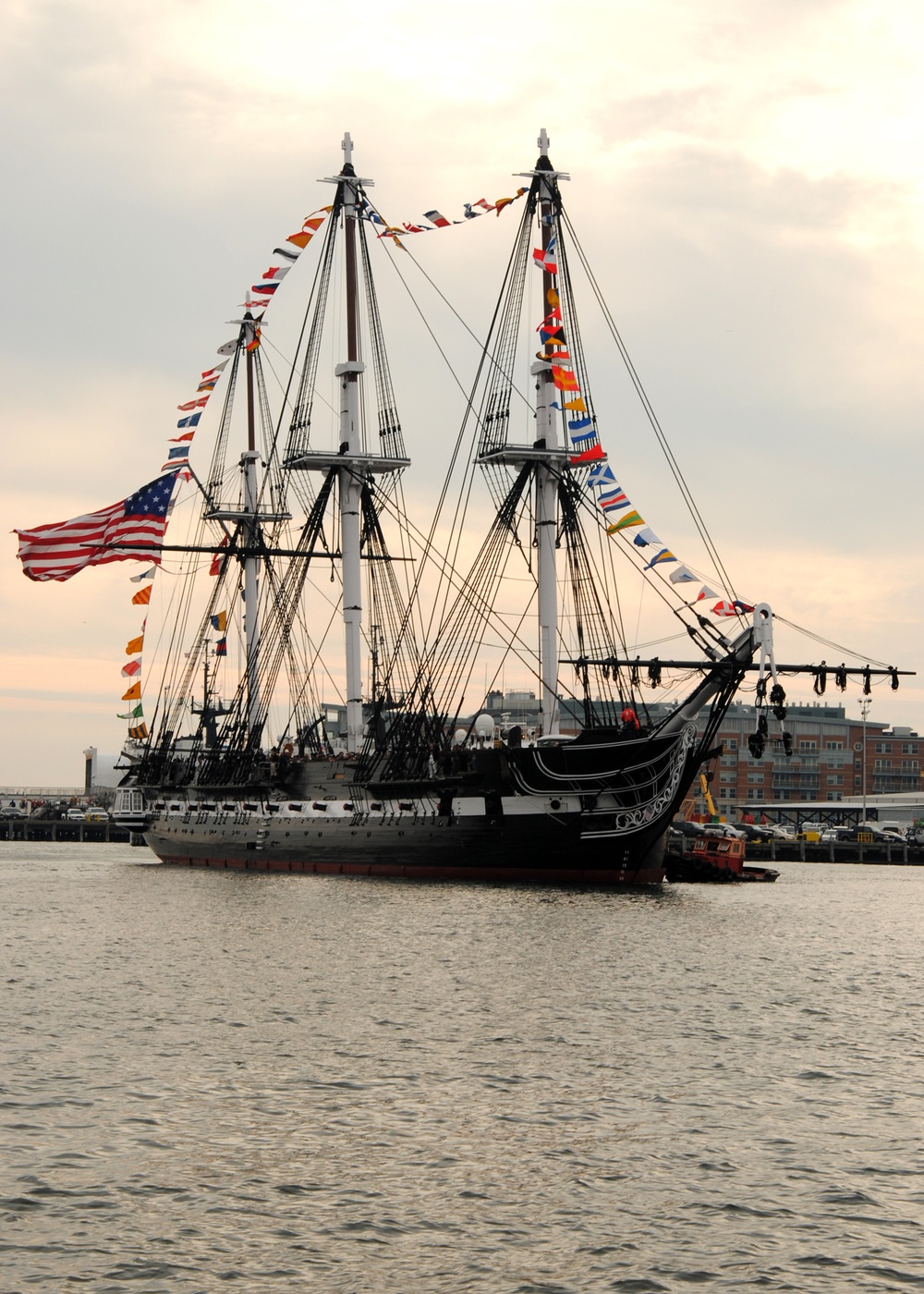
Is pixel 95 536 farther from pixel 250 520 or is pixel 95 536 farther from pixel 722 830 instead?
pixel 722 830

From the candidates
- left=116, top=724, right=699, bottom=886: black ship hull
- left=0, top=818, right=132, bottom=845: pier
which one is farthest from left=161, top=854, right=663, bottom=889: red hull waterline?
left=0, top=818, right=132, bottom=845: pier

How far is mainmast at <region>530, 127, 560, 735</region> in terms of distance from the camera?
2744 inches

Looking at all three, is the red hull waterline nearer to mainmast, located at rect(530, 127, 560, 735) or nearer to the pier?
mainmast, located at rect(530, 127, 560, 735)

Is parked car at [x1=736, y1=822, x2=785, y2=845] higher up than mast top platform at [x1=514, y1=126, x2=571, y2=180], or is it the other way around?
mast top platform at [x1=514, y1=126, x2=571, y2=180]

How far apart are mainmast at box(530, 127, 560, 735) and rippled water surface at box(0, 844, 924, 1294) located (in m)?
23.3

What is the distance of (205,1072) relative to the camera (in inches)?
1059

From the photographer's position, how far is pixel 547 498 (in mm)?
72250

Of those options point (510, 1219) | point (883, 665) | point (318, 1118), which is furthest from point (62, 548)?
point (510, 1219)

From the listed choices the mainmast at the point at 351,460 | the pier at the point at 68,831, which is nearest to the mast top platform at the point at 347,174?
the mainmast at the point at 351,460

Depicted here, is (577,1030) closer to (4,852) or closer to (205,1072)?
(205,1072)

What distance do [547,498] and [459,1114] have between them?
5017 centimetres

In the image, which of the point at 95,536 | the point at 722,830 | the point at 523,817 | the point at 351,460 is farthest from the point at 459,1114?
the point at 722,830

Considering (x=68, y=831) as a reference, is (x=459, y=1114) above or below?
above

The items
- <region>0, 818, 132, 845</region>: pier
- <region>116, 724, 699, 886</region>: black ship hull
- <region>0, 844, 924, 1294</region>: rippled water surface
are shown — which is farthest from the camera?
<region>0, 818, 132, 845</region>: pier
